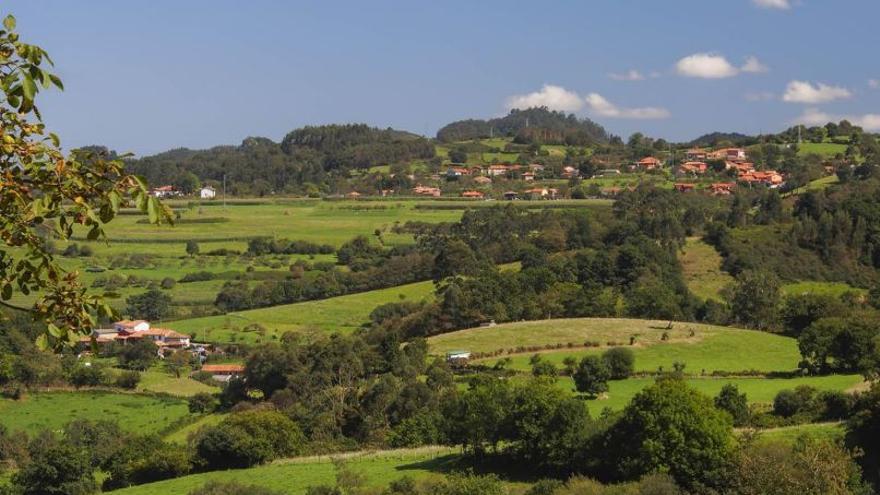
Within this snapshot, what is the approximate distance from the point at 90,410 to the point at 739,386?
89.8 feet

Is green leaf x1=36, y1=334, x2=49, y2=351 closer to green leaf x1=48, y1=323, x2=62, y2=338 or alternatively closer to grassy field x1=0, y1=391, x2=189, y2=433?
green leaf x1=48, y1=323, x2=62, y2=338

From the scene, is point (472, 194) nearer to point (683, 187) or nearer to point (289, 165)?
point (683, 187)

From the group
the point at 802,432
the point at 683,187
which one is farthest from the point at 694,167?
the point at 802,432

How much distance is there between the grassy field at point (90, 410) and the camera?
139 feet

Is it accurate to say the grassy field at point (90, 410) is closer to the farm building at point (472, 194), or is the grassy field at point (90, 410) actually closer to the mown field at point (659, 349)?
the mown field at point (659, 349)

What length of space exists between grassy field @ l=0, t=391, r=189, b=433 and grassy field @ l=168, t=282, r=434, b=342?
38.7ft

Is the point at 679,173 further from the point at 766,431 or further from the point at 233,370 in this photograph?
the point at 766,431

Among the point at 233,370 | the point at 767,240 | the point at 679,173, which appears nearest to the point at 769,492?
the point at 233,370

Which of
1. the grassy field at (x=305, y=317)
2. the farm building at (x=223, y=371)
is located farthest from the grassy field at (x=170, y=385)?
the grassy field at (x=305, y=317)

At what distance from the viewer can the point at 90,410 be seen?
44.5 meters

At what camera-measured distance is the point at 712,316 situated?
59.3 m

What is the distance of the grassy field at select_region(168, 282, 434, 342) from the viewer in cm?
6002

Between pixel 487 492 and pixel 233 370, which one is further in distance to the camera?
pixel 233 370

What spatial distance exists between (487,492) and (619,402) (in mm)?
15198
